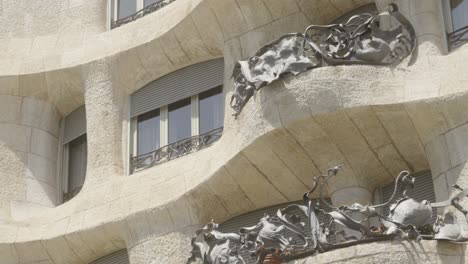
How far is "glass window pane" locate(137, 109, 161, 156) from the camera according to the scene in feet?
66.8

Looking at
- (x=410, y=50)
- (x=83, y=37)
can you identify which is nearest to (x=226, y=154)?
(x=410, y=50)

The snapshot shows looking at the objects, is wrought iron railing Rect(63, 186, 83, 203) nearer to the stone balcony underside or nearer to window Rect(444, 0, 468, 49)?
the stone balcony underside

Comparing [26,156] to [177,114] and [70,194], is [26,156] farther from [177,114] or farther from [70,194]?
[177,114]

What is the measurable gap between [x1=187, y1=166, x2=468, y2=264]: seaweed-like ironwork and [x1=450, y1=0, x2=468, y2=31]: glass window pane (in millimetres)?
2755

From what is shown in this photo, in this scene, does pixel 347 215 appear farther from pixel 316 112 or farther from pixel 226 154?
pixel 226 154

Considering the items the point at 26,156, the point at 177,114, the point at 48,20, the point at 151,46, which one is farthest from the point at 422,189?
the point at 48,20

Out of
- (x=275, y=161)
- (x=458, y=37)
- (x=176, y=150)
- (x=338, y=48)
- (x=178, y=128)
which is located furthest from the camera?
(x=178, y=128)

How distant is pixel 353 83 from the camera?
1655 centimetres

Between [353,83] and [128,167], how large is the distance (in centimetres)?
511

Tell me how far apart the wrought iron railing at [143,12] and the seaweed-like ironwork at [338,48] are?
4493 mm

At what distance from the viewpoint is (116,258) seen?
19656mm

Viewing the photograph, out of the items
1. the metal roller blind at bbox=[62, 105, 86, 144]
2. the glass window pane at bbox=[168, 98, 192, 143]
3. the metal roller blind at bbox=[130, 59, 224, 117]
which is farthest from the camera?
the metal roller blind at bbox=[62, 105, 86, 144]

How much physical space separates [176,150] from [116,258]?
77.7 inches

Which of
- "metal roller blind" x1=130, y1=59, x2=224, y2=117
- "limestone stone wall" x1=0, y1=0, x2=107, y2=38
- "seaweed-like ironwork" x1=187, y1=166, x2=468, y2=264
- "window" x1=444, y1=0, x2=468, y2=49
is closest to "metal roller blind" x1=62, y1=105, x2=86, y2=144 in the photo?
"metal roller blind" x1=130, y1=59, x2=224, y2=117
